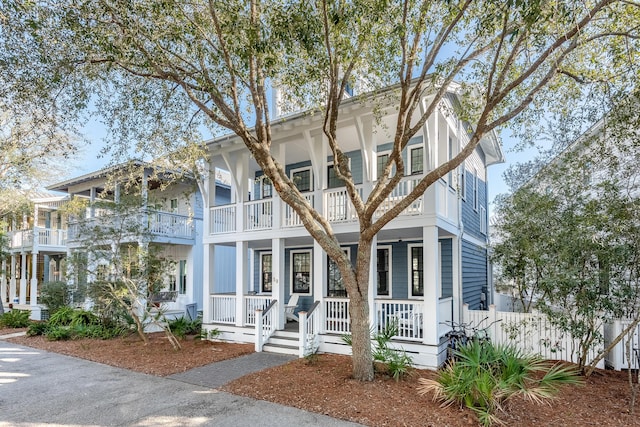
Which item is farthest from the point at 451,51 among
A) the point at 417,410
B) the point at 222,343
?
the point at 222,343

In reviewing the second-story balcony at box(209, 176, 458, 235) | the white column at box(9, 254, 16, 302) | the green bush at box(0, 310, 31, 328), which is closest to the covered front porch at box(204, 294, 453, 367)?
the second-story balcony at box(209, 176, 458, 235)

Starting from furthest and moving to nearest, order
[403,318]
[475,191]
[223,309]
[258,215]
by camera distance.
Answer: [475,191] < [223,309] < [258,215] < [403,318]

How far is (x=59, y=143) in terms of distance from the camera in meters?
8.09

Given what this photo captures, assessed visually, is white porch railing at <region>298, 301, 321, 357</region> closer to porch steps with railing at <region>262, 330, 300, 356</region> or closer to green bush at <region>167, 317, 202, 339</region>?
porch steps with railing at <region>262, 330, 300, 356</region>

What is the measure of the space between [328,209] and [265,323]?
11.3 feet

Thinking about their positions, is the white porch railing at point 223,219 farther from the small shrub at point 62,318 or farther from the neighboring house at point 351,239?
the small shrub at point 62,318

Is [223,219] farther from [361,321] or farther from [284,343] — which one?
[361,321]

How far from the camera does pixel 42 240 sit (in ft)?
67.9

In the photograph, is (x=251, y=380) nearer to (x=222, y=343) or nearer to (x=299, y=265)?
(x=222, y=343)

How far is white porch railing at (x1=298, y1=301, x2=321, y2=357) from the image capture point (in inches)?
363

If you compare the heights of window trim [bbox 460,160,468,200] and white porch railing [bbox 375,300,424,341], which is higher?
window trim [bbox 460,160,468,200]

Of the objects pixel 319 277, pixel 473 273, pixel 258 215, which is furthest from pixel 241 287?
pixel 473 273

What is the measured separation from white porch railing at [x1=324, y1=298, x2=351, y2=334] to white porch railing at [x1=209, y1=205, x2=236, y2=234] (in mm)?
3880

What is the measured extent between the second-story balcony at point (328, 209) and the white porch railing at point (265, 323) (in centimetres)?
219
